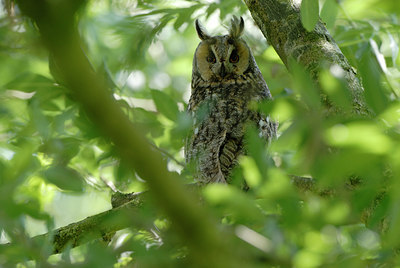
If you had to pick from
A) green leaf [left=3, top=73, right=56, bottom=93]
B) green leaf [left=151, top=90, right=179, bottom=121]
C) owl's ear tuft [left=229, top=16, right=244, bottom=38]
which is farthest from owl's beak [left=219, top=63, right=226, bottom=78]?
green leaf [left=3, top=73, right=56, bottom=93]

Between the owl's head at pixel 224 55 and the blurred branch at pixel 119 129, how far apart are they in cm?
218

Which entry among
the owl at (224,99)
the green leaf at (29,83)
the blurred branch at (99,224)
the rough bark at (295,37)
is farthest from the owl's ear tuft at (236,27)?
the green leaf at (29,83)

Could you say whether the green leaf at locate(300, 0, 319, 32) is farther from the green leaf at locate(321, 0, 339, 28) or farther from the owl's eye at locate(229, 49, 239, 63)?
the owl's eye at locate(229, 49, 239, 63)

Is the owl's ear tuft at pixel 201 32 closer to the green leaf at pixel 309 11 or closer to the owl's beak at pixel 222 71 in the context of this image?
the owl's beak at pixel 222 71

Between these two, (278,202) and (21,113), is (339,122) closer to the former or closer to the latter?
(278,202)

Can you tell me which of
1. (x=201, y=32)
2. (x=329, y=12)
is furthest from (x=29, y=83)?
(x=201, y=32)

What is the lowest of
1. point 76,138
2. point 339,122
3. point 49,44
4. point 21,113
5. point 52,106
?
point 76,138

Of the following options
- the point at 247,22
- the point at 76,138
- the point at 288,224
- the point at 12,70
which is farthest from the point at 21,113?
the point at 247,22

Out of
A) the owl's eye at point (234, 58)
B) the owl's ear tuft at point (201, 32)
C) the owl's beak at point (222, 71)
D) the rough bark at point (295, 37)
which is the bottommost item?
the owl's beak at point (222, 71)

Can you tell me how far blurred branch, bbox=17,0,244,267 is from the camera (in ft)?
1.32

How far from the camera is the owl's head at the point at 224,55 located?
262cm

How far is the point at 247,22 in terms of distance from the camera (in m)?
2.68

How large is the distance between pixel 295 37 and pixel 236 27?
1.13 metres

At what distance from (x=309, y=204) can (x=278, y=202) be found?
0.05m
